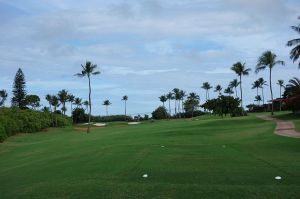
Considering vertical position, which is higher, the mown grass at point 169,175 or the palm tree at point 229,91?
the palm tree at point 229,91

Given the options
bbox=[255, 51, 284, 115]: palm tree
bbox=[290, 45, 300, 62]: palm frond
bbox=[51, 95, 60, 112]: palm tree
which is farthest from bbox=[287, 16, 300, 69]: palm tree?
bbox=[51, 95, 60, 112]: palm tree

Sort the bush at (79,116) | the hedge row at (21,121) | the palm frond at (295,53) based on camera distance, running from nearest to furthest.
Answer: the palm frond at (295,53) → the hedge row at (21,121) → the bush at (79,116)

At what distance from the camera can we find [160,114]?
148 m

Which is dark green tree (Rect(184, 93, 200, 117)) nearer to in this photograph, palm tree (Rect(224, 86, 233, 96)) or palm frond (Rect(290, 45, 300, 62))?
palm tree (Rect(224, 86, 233, 96))

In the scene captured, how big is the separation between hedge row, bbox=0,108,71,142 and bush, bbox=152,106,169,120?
4983 cm

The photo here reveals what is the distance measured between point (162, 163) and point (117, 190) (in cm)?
628

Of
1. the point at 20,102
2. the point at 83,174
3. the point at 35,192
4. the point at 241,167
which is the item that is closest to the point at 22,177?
the point at 83,174

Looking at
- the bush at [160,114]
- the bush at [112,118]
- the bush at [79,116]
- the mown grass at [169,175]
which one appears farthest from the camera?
the bush at [112,118]

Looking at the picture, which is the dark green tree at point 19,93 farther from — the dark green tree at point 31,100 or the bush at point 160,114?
the bush at point 160,114

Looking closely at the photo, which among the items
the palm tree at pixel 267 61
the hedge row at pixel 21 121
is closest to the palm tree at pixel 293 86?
the palm tree at pixel 267 61

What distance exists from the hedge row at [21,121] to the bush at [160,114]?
49.8m

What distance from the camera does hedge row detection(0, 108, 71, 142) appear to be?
6962 centimetres

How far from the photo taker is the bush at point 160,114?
5795 inches

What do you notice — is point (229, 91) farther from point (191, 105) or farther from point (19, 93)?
point (19, 93)
